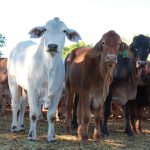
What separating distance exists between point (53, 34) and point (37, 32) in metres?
0.57

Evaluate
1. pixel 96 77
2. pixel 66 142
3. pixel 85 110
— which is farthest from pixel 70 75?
pixel 66 142

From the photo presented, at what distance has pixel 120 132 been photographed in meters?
9.51

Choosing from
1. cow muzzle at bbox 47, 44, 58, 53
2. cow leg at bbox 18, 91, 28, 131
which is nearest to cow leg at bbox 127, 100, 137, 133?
cow leg at bbox 18, 91, 28, 131

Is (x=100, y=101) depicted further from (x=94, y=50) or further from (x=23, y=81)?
(x=23, y=81)

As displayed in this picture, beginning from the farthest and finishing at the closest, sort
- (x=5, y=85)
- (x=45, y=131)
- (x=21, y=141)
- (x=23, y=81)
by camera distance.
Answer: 1. (x=5, y=85)
2. (x=45, y=131)
3. (x=23, y=81)
4. (x=21, y=141)

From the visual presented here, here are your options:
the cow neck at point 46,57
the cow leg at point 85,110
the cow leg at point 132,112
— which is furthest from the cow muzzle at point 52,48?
the cow leg at point 132,112

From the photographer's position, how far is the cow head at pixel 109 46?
7.00 m

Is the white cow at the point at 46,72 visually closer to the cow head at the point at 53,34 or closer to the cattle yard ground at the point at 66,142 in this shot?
the cow head at the point at 53,34

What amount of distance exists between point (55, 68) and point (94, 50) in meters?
0.79

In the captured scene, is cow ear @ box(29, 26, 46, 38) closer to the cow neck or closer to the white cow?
the white cow

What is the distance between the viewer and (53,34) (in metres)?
7.52

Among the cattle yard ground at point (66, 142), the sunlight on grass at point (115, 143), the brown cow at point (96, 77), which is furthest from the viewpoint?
the sunlight on grass at point (115, 143)

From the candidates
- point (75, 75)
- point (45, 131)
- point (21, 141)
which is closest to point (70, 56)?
point (75, 75)

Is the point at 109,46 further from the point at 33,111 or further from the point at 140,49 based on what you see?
the point at 140,49
